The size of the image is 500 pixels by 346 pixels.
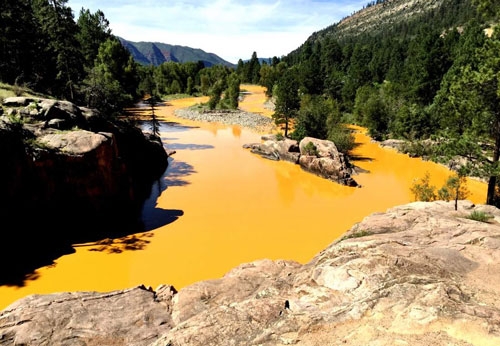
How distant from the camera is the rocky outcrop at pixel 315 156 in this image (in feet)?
94.9

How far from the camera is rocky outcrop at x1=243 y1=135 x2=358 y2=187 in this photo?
94.9 feet

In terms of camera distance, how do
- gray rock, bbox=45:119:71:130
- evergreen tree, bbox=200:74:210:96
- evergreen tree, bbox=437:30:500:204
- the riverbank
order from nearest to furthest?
evergreen tree, bbox=437:30:500:204 → gray rock, bbox=45:119:71:130 → the riverbank → evergreen tree, bbox=200:74:210:96

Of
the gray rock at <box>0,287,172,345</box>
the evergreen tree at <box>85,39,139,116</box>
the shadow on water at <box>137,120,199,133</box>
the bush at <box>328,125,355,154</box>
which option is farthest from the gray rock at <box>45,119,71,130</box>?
the shadow on water at <box>137,120,199,133</box>

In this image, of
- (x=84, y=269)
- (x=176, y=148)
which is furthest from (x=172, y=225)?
(x=176, y=148)

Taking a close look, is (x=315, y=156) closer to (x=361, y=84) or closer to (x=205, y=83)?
(x=361, y=84)

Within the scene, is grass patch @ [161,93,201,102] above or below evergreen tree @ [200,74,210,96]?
below

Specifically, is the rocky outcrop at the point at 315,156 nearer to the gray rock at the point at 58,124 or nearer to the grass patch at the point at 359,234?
the grass patch at the point at 359,234

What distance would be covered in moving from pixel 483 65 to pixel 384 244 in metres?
12.8

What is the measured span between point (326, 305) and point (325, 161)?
78.9ft

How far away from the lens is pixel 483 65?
1566 cm

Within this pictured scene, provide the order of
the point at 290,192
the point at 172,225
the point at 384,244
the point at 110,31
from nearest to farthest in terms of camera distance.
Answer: the point at 384,244 → the point at 172,225 → the point at 290,192 → the point at 110,31

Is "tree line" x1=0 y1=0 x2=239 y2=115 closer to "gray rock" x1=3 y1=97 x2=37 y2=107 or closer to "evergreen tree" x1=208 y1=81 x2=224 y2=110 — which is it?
"gray rock" x1=3 y1=97 x2=37 y2=107

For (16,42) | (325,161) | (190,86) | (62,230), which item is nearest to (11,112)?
(62,230)

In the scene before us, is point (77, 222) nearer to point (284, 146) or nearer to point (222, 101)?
point (284, 146)
